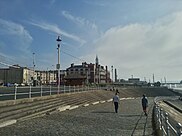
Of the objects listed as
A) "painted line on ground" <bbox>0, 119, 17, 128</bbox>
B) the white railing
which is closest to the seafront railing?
"painted line on ground" <bbox>0, 119, 17, 128</bbox>

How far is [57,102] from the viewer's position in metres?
22.0

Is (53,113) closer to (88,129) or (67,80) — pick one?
(88,129)

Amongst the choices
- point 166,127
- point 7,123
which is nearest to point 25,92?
point 7,123

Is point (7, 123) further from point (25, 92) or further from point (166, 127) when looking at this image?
point (25, 92)

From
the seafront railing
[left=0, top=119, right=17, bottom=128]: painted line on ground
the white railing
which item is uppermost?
the seafront railing

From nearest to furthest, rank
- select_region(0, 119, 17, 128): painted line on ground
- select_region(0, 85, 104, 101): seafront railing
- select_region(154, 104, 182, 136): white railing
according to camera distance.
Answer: select_region(154, 104, 182, 136): white railing < select_region(0, 119, 17, 128): painted line on ground < select_region(0, 85, 104, 101): seafront railing

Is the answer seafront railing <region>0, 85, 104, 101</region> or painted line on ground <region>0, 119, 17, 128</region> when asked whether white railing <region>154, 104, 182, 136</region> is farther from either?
seafront railing <region>0, 85, 104, 101</region>

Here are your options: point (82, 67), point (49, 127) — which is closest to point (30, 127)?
point (49, 127)

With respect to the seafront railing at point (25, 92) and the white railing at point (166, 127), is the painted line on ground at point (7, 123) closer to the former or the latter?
the seafront railing at point (25, 92)

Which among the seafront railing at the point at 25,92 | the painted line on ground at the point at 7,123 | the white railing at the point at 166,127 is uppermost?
the seafront railing at the point at 25,92

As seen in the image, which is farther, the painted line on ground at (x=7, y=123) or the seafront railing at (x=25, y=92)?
the seafront railing at (x=25, y=92)

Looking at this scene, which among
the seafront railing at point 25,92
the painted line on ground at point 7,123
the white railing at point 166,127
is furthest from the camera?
the seafront railing at point 25,92

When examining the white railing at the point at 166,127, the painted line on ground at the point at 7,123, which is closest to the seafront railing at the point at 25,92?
the painted line on ground at the point at 7,123

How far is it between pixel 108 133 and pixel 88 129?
132cm
